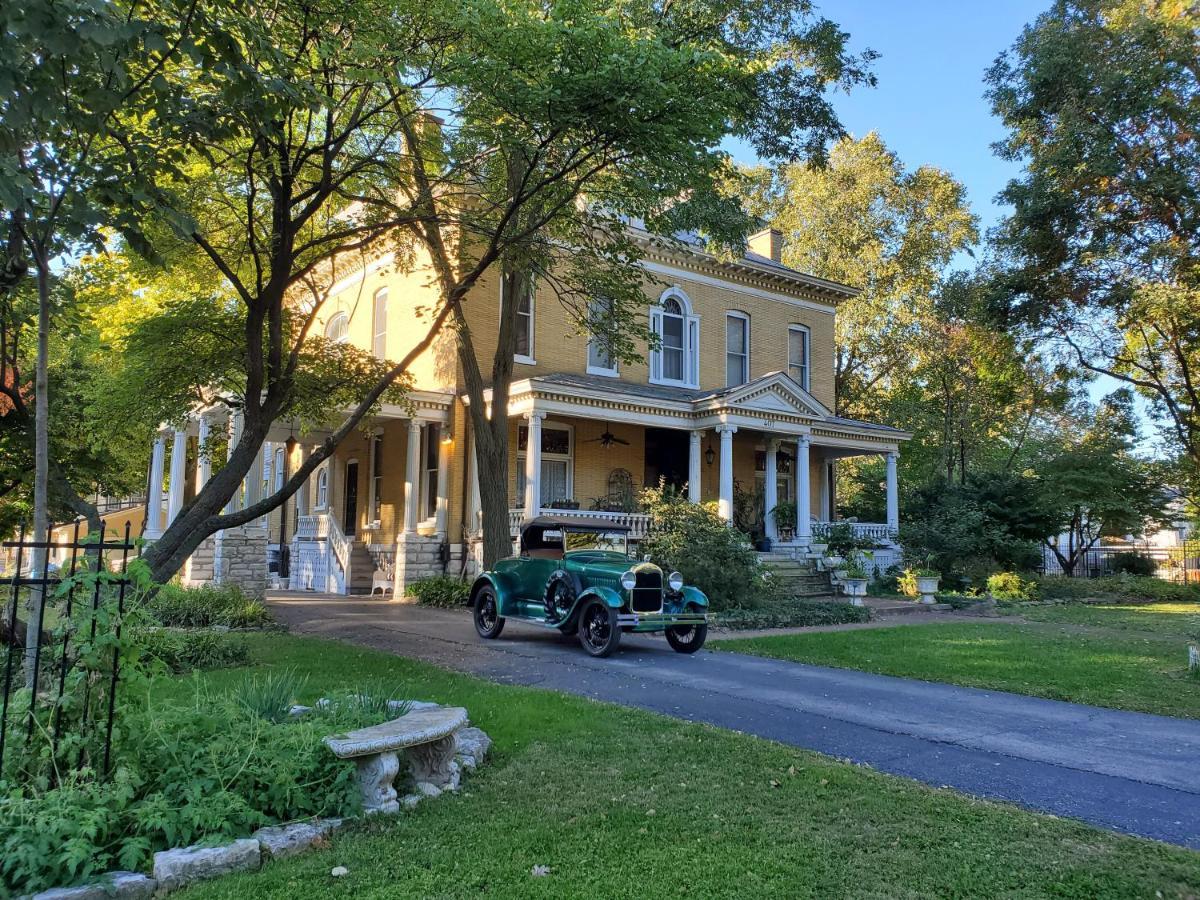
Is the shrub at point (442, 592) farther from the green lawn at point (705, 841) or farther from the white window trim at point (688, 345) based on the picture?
the green lawn at point (705, 841)

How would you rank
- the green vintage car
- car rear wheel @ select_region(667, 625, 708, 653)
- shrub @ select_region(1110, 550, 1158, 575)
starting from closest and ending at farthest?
the green vintage car
car rear wheel @ select_region(667, 625, 708, 653)
shrub @ select_region(1110, 550, 1158, 575)

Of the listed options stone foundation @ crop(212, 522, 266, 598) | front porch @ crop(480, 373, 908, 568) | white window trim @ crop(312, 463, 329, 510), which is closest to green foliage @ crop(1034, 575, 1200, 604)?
front porch @ crop(480, 373, 908, 568)

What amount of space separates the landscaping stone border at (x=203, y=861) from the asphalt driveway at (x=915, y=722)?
12.6 feet

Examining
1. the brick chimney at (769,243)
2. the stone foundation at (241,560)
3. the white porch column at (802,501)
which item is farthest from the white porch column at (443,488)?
the brick chimney at (769,243)

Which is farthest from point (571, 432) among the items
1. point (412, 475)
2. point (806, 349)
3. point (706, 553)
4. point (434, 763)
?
point (434, 763)

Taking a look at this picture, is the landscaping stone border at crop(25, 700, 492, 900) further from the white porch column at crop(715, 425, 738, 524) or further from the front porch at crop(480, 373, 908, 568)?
the white porch column at crop(715, 425, 738, 524)

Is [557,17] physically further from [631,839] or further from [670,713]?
[631,839]

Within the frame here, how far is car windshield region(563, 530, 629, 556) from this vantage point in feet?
41.5

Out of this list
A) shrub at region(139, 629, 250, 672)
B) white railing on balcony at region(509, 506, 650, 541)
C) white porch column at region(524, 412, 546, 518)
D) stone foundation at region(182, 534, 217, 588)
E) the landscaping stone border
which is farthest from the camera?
white railing on balcony at region(509, 506, 650, 541)

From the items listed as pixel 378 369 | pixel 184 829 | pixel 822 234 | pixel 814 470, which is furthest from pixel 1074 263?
pixel 184 829

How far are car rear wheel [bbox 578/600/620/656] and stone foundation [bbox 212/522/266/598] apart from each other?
893 centimetres

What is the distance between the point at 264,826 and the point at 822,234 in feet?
113

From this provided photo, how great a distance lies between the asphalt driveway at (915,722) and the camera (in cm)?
543

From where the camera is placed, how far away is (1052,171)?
20.5 metres
